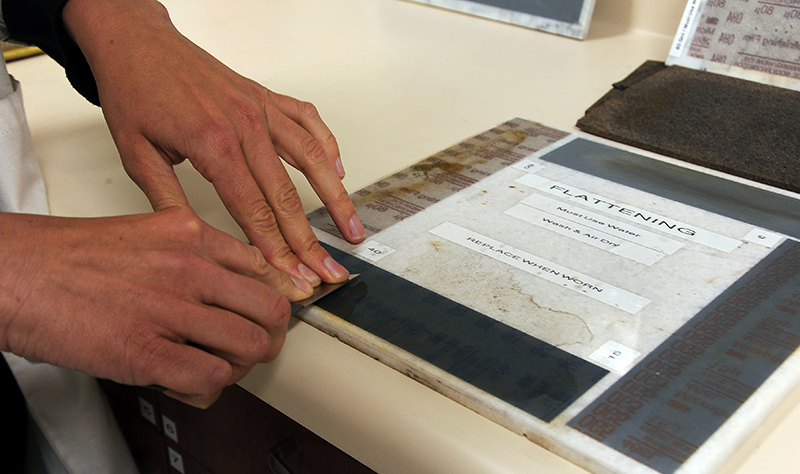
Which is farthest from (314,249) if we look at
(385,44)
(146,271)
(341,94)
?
(385,44)

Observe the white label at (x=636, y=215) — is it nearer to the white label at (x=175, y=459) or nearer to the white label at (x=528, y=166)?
the white label at (x=528, y=166)

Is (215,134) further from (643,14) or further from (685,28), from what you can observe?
(643,14)

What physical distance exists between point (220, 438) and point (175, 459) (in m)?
0.17

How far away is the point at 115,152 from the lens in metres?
0.72

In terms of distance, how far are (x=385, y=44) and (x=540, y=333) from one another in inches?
27.0

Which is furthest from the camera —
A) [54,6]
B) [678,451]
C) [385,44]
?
[385,44]

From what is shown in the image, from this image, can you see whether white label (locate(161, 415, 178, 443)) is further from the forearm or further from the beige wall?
the beige wall

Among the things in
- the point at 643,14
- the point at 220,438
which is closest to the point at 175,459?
the point at 220,438

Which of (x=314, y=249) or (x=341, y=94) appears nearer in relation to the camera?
(x=314, y=249)

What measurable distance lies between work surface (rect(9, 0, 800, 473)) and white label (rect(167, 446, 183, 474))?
0.30 m

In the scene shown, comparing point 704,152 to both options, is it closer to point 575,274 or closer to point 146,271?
point 575,274

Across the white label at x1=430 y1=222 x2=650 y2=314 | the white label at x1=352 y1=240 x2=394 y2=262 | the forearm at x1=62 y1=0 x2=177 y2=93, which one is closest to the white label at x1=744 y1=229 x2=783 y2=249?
the white label at x1=430 y1=222 x2=650 y2=314

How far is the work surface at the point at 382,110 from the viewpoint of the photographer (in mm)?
384

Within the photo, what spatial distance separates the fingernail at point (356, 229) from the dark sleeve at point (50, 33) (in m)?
0.35
